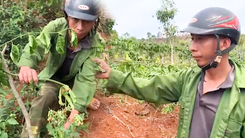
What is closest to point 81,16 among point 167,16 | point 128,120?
point 128,120

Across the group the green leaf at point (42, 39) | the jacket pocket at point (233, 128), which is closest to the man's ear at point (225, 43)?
the jacket pocket at point (233, 128)

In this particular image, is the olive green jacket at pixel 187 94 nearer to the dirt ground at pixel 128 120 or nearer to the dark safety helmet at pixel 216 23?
the dark safety helmet at pixel 216 23

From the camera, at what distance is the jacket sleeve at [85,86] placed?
2430mm

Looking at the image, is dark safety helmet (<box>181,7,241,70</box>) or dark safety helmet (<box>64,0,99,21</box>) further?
dark safety helmet (<box>64,0,99,21</box>)

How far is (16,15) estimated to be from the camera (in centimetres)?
459

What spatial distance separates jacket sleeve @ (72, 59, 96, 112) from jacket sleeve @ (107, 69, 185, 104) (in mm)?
245

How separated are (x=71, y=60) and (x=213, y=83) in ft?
4.16

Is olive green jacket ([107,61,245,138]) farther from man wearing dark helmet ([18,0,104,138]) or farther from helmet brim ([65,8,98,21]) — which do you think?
helmet brim ([65,8,98,21])

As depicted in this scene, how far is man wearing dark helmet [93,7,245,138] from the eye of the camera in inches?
73.4

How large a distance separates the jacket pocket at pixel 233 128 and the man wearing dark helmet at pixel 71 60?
3.38 feet

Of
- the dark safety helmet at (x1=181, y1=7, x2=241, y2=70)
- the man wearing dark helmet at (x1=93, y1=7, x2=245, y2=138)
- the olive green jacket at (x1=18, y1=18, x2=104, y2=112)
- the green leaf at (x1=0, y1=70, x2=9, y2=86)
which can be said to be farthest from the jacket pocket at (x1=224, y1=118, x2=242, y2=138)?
the green leaf at (x1=0, y1=70, x2=9, y2=86)

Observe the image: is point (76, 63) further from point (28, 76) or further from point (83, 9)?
point (28, 76)

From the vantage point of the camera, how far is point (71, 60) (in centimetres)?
278

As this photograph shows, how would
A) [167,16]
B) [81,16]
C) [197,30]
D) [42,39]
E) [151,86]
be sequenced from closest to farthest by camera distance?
[42,39]
[197,30]
[151,86]
[81,16]
[167,16]
